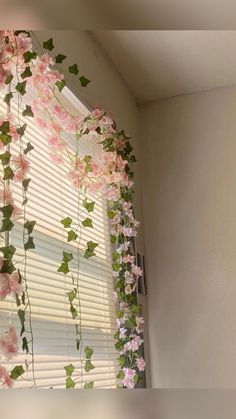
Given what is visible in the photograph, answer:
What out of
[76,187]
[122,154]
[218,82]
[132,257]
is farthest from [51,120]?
[218,82]

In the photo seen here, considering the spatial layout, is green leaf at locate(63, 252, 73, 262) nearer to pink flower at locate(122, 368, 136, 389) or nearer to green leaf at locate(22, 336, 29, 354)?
green leaf at locate(22, 336, 29, 354)

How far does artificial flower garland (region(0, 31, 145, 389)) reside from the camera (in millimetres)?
900

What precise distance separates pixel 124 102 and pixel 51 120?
1.27 feet

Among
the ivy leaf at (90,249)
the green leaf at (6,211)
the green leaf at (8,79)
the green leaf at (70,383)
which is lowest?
the green leaf at (70,383)

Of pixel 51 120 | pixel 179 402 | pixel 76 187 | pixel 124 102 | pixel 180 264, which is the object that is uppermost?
pixel 124 102

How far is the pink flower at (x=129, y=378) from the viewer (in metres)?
1.26

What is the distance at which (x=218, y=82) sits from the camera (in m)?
1.58

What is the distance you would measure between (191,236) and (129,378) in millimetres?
434

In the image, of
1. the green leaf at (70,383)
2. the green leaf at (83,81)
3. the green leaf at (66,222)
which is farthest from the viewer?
the green leaf at (83,81)

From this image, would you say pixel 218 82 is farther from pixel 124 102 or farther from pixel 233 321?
pixel 233 321

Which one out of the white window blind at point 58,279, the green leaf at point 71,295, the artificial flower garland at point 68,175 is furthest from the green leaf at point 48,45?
the green leaf at point 71,295

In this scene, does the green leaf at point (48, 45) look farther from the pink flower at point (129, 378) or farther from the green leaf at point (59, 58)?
the pink flower at point (129, 378)

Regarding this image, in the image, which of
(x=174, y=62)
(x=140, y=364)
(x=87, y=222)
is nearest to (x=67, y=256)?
(x=87, y=222)

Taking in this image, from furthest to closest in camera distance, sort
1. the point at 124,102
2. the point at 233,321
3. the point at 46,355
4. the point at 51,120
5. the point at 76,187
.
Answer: the point at 124,102
the point at 233,321
the point at 76,187
the point at 51,120
the point at 46,355
